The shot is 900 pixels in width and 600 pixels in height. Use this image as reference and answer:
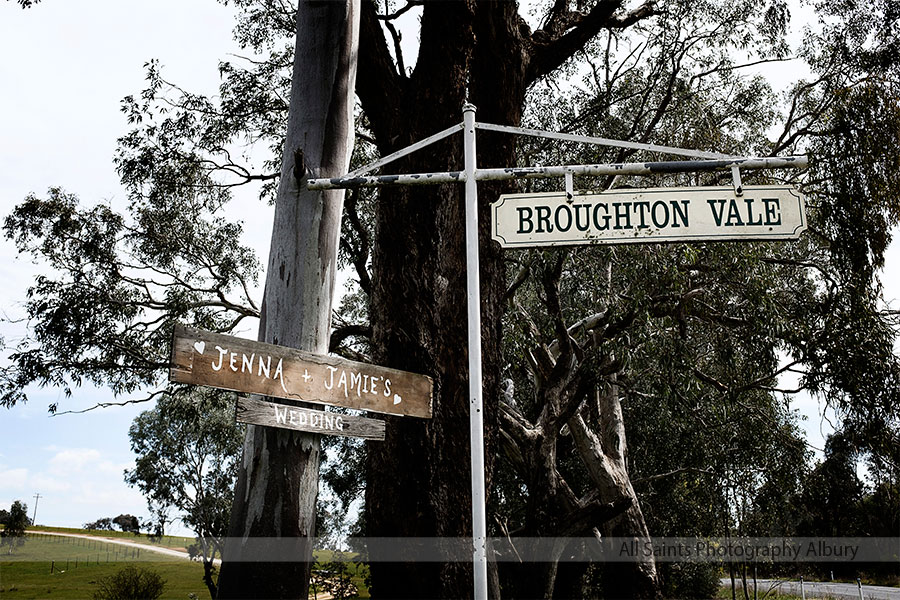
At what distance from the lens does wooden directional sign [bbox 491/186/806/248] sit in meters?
2.91

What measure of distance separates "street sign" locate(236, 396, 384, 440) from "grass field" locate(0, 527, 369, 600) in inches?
556

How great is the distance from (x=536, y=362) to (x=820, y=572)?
2774 centimetres

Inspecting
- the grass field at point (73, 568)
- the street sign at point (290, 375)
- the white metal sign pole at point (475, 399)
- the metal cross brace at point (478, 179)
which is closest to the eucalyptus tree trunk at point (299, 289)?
the street sign at point (290, 375)

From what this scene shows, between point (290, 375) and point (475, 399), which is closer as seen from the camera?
point (475, 399)

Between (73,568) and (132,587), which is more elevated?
(132,587)

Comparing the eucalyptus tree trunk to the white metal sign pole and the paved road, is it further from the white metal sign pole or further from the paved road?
the paved road

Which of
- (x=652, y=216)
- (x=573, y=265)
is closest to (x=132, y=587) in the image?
(x=573, y=265)

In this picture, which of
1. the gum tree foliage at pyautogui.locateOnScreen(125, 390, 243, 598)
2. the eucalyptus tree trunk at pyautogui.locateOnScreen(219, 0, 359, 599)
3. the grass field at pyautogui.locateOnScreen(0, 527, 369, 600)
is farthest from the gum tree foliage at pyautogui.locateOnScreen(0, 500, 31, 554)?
the eucalyptus tree trunk at pyautogui.locateOnScreen(219, 0, 359, 599)

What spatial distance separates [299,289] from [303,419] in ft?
2.59

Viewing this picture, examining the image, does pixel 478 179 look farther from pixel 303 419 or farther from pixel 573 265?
pixel 573 265

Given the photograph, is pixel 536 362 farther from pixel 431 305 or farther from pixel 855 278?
pixel 431 305

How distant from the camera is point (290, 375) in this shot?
302cm

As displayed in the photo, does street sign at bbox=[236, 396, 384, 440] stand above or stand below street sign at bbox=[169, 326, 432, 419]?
below

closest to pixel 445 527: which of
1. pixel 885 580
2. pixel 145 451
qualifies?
pixel 145 451
